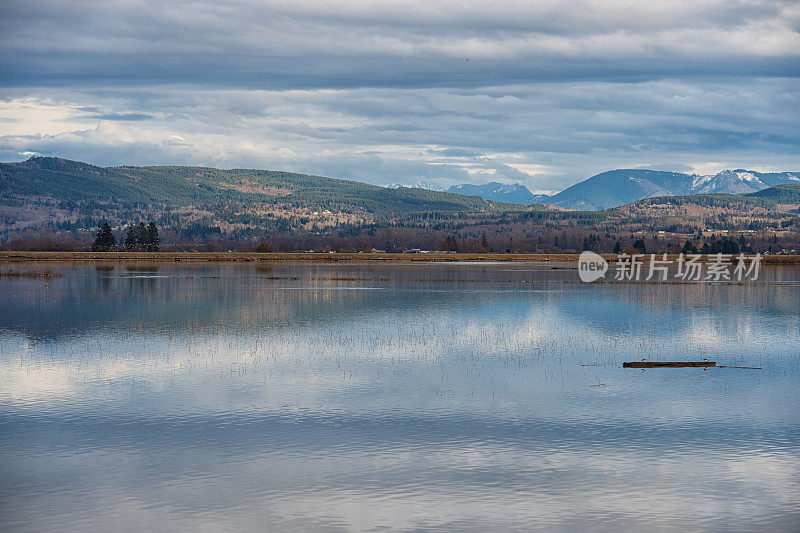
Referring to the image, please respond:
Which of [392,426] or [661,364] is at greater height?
[661,364]

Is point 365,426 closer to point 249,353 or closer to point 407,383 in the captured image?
point 407,383

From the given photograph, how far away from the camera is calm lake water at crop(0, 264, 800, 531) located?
18828 millimetres

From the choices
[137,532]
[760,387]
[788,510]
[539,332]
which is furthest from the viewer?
[539,332]

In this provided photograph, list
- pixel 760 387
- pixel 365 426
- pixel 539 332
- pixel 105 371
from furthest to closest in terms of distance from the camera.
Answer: pixel 539 332 < pixel 105 371 < pixel 760 387 < pixel 365 426

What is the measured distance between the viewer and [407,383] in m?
34.5

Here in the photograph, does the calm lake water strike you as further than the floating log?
No

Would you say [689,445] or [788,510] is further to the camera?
[689,445]

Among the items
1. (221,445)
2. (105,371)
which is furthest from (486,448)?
(105,371)

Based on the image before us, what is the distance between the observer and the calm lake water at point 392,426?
18828 mm

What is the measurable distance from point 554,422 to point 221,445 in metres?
10.9

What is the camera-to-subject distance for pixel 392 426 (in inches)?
1047

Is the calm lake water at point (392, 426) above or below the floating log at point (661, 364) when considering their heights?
below

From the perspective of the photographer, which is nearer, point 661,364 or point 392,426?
point 392,426

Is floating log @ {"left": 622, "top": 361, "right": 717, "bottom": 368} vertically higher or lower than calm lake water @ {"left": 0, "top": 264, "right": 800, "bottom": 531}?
higher
